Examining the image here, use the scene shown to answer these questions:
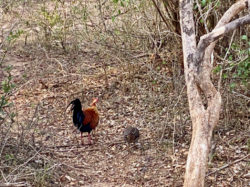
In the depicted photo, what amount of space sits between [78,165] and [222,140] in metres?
1.81

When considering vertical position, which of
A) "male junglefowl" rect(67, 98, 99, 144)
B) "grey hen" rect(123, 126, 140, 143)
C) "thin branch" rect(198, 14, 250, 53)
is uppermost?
"thin branch" rect(198, 14, 250, 53)

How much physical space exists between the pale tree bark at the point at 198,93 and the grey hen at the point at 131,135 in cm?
201

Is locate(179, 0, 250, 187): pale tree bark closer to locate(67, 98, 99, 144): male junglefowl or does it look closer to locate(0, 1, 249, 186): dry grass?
locate(0, 1, 249, 186): dry grass

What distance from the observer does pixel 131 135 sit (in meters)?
6.09

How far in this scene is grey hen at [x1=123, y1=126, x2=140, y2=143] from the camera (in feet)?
20.0

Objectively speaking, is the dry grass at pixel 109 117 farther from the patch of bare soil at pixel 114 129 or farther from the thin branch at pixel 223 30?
the thin branch at pixel 223 30

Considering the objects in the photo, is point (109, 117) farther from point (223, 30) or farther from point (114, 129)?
point (223, 30)

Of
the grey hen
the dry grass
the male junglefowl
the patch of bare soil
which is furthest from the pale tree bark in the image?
the male junglefowl

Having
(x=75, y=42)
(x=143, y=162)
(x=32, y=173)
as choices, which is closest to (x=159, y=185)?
(x=143, y=162)

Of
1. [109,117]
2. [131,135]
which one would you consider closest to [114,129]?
[109,117]

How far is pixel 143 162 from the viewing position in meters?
5.68

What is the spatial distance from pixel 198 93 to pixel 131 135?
208 centimetres

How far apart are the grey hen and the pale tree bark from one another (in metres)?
2.01

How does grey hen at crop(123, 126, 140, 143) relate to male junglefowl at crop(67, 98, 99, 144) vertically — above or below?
below
